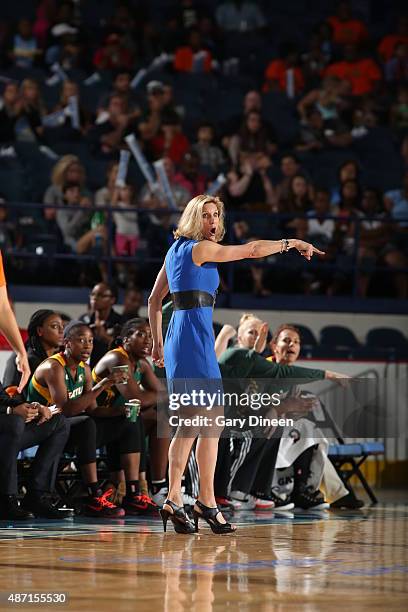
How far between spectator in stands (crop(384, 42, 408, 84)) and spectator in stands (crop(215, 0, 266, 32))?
6.91 feet

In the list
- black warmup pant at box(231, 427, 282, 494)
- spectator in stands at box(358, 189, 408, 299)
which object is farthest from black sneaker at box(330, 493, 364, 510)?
spectator in stands at box(358, 189, 408, 299)

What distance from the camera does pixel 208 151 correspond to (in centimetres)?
1551

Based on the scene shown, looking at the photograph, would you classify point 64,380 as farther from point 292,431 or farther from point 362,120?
point 362,120

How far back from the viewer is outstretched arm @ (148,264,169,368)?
24.5 feet

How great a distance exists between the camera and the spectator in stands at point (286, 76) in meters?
17.7

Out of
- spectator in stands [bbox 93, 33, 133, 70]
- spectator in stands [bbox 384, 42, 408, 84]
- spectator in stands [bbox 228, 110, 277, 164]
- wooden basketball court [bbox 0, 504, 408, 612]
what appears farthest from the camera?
spectator in stands [bbox 384, 42, 408, 84]

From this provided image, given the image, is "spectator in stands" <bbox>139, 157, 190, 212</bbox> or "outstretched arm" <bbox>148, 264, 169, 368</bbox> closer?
"outstretched arm" <bbox>148, 264, 169, 368</bbox>

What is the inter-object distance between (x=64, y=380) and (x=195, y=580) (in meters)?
3.41

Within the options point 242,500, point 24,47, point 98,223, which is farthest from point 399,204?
point 242,500

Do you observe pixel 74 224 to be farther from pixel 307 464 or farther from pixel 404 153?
pixel 404 153

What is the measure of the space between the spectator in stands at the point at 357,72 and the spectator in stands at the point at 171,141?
3.31 metres

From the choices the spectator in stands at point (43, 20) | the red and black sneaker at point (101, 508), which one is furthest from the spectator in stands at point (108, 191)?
the red and black sneaker at point (101, 508)

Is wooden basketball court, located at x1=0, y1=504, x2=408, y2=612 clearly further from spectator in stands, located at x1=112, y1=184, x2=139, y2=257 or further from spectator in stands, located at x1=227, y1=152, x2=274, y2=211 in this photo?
spectator in stands, located at x1=227, y1=152, x2=274, y2=211

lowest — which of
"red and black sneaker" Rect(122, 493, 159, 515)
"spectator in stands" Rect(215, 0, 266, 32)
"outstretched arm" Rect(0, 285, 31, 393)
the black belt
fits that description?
"red and black sneaker" Rect(122, 493, 159, 515)
